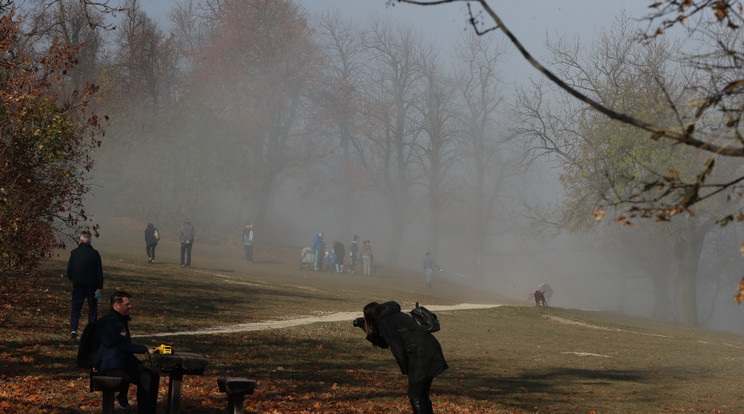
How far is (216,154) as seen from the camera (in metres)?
47.8

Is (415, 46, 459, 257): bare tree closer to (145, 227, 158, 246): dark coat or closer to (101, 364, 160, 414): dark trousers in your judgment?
(145, 227, 158, 246): dark coat

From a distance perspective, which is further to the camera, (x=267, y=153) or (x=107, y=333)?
(x=267, y=153)

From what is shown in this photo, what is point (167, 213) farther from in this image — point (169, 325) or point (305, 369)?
point (305, 369)

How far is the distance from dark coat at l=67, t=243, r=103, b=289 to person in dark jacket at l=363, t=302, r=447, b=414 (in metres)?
7.51

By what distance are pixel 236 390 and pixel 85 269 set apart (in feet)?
22.3

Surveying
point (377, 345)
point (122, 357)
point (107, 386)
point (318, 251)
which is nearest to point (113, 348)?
point (122, 357)

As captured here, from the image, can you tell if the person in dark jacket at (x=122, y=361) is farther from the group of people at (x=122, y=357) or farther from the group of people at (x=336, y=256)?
the group of people at (x=336, y=256)

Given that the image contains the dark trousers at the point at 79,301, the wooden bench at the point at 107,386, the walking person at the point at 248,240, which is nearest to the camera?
the wooden bench at the point at 107,386

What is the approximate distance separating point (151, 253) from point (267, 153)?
2564cm

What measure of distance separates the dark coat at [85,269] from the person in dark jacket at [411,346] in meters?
7.51

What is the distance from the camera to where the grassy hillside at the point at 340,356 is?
10.5 meters

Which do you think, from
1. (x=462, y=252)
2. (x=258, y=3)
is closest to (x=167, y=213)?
(x=258, y=3)

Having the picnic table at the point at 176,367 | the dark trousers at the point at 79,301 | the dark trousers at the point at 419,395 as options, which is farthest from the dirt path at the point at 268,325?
the dark trousers at the point at 419,395

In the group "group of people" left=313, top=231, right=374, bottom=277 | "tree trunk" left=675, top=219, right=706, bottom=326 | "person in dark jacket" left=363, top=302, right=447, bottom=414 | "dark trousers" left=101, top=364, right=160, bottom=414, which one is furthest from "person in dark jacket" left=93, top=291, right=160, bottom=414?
"tree trunk" left=675, top=219, right=706, bottom=326
